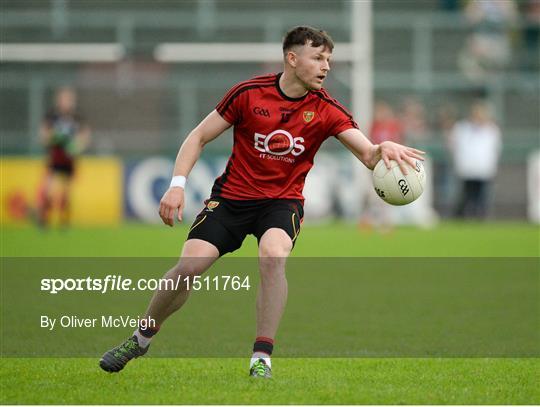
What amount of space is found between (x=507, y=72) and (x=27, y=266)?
17211mm

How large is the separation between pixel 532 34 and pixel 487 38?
197 cm

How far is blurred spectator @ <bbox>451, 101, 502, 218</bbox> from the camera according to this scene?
77.2 ft

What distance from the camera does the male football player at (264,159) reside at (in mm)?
6859

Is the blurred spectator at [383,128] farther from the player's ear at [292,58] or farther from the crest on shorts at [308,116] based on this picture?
the player's ear at [292,58]

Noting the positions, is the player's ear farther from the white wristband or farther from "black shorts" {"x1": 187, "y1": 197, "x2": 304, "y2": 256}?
the white wristband

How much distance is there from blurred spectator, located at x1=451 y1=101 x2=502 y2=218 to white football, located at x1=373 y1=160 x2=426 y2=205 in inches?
658

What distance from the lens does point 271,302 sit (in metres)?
6.72

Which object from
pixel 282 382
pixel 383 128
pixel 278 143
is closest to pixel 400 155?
pixel 278 143

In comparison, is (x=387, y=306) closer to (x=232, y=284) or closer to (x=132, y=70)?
(x=232, y=284)

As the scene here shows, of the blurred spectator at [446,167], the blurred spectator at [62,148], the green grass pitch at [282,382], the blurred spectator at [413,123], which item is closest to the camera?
the green grass pitch at [282,382]

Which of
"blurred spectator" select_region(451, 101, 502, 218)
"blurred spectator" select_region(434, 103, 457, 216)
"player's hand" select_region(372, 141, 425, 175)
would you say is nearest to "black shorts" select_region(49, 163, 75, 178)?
"blurred spectator" select_region(451, 101, 502, 218)

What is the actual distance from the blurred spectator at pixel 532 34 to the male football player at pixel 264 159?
2190 centimetres

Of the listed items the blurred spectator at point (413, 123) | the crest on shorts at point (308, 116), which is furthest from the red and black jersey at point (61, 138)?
the crest on shorts at point (308, 116)

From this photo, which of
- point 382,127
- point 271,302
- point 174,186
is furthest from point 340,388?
point 382,127
